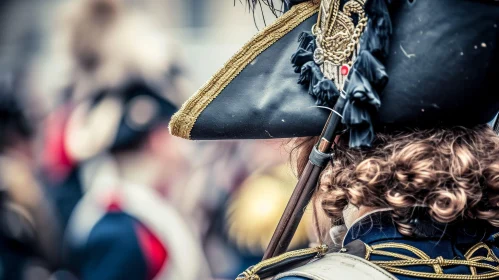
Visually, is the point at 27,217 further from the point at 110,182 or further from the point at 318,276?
the point at 318,276

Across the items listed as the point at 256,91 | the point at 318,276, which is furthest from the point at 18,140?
the point at 318,276

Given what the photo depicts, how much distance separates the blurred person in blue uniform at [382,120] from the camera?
0.98m

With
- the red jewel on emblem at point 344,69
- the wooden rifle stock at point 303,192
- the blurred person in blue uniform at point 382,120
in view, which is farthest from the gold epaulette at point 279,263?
the red jewel on emblem at point 344,69

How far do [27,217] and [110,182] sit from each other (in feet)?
1.76

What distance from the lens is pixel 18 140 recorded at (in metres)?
3.32

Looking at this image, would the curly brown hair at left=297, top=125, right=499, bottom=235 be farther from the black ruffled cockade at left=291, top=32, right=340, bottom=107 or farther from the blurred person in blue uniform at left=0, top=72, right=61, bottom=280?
the blurred person in blue uniform at left=0, top=72, right=61, bottom=280

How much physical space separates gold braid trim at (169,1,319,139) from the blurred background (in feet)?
6.64

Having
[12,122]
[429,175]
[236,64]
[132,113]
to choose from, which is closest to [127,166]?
[132,113]

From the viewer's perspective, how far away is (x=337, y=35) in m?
1.07

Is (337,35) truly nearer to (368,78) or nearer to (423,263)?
(368,78)

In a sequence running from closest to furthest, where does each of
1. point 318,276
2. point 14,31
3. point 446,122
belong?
1. point 318,276
2. point 446,122
3. point 14,31

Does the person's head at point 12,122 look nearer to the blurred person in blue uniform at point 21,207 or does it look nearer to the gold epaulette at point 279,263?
the blurred person in blue uniform at point 21,207

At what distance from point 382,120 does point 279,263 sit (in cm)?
34

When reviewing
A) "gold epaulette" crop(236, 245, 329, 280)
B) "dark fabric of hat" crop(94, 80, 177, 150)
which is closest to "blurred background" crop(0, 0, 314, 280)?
"dark fabric of hat" crop(94, 80, 177, 150)
